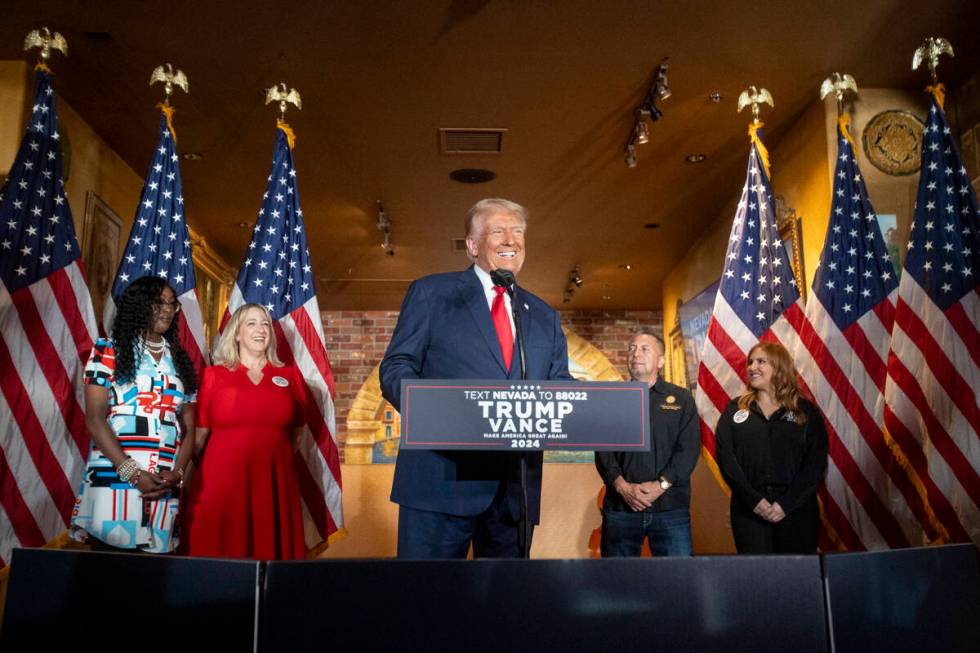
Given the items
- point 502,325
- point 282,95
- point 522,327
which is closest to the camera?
point 522,327

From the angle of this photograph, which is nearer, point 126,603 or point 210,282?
point 126,603

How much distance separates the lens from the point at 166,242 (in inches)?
147

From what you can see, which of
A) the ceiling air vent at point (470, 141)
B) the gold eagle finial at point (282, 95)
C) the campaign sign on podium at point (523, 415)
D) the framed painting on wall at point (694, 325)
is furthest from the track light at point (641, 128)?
the campaign sign on podium at point (523, 415)

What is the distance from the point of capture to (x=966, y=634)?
3.18 ft

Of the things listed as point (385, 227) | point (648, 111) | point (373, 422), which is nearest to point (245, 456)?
point (648, 111)

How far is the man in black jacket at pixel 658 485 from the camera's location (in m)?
3.05

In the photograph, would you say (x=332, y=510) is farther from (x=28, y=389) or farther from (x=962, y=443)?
(x=962, y=443)

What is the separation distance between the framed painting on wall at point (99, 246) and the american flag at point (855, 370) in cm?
399

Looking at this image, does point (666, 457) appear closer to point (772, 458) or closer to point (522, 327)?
point (772, 458)

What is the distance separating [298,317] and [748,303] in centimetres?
230

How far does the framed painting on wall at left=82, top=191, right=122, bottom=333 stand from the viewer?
4.62 m

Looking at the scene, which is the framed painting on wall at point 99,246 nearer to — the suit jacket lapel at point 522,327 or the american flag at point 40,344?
the american flag at point 40,344

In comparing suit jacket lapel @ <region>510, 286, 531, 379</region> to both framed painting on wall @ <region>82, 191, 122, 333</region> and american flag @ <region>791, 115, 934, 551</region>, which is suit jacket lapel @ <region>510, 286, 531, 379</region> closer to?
american flag @ <region>791, 115, 934, 551</region>

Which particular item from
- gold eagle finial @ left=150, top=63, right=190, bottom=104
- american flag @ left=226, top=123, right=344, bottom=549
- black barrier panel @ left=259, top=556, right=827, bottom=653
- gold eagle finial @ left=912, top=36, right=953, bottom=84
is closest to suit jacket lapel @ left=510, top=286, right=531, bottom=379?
black barrier panel @ left=259, top=556, right=827, bottom=653
